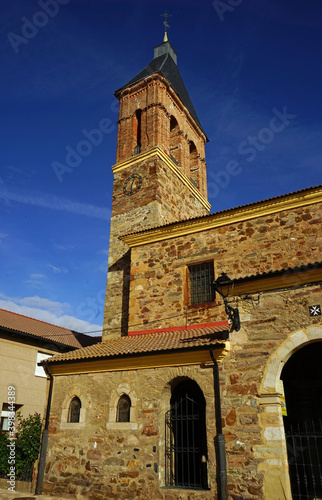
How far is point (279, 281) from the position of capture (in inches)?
274

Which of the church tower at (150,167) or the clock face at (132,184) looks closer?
the church tower at (150,167)

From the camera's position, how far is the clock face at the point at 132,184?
49.7ft

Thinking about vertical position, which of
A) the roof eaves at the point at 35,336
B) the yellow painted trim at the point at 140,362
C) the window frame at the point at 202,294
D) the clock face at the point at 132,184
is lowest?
the yellow painted trim at the point at 140,362

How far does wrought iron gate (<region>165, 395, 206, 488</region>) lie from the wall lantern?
186cm

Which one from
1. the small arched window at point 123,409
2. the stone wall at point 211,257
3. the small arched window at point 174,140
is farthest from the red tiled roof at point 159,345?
the small arched window at point 174,140

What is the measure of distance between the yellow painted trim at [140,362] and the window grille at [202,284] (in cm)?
318

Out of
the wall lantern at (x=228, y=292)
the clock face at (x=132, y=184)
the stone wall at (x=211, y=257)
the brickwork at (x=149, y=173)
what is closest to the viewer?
the wall lantern at (x=228, y=292)

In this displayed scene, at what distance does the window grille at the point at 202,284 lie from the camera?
35.6 ft

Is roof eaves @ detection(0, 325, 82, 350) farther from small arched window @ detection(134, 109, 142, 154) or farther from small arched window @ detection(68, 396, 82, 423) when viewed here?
small arched window @ detection(134, 109, 142, 154)

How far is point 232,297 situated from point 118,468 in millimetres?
4210

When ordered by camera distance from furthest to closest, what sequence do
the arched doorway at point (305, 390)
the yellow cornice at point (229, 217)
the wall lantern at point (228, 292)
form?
the yellow cornice at point (229, 217), the arched doorway at point (305, 390), the wall lantern at point (228, 292)

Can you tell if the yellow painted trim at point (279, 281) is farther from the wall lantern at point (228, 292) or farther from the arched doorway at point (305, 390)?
the arched doorway at point (305, 390)

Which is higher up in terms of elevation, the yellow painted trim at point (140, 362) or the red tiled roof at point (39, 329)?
the red tiled roof at point (39, 329)

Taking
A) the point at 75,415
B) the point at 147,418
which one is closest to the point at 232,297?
the point at 147,418
